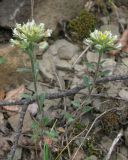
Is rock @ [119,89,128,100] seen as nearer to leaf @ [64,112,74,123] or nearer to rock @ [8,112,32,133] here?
leaf @ [64,112,74,123]

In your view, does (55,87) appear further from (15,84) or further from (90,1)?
(90,1)

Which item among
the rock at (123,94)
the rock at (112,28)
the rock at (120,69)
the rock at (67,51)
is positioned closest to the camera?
the rock at (123,94)

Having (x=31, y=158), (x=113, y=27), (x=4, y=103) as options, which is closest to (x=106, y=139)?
(x=31, y=158)

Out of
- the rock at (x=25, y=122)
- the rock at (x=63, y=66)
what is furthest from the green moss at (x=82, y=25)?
the rock at (x=25, y=122)

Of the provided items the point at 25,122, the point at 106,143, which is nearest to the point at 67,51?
the point at 25,122

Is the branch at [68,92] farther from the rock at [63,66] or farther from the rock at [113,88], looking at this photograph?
the rock at [63,66]

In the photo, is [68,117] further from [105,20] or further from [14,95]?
[105,20]
